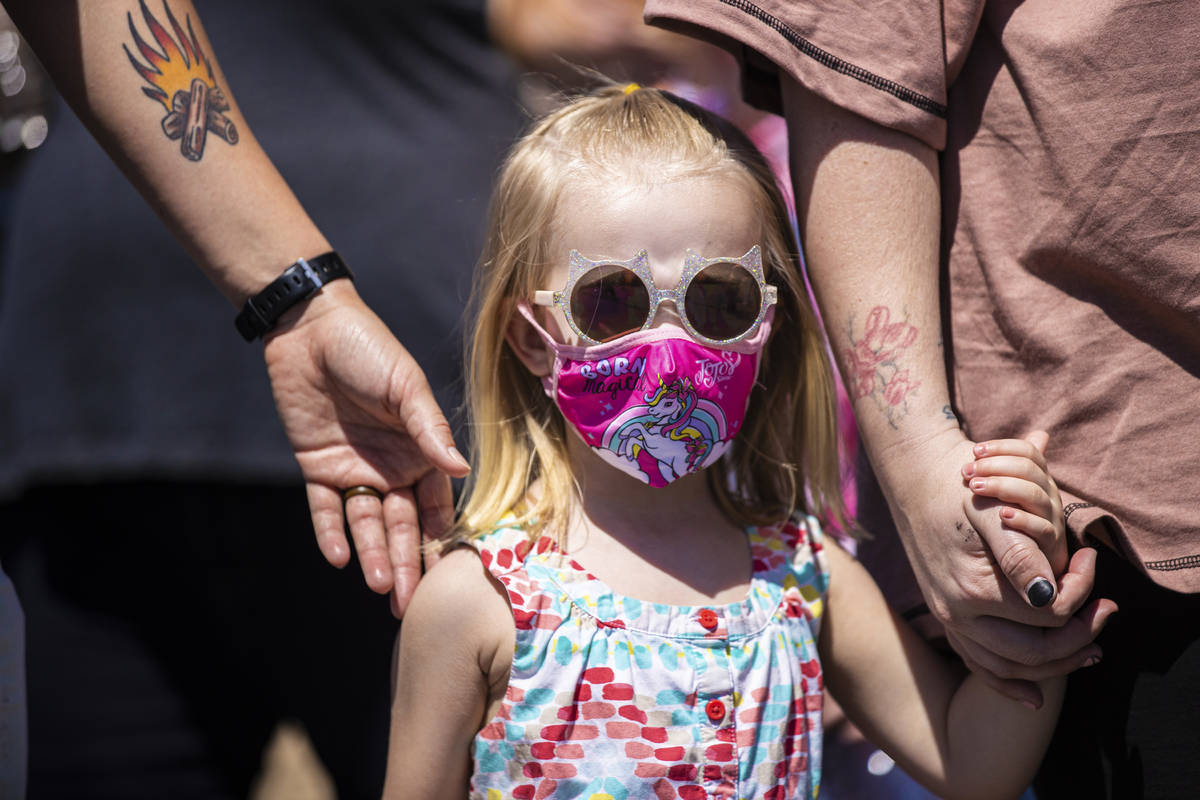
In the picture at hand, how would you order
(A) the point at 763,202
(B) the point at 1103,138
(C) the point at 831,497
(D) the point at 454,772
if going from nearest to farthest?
(B) the point at 1103,138, (D) the point at 454,772, (A) the point at 763,202, (C) the point at 831,497

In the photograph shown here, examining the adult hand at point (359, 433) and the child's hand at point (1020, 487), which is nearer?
the child's hand at point (1020, 487)

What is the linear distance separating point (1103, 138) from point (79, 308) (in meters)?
2.11

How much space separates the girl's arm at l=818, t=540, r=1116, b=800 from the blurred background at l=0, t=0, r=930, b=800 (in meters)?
0.35

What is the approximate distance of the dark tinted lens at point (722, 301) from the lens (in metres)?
1.84

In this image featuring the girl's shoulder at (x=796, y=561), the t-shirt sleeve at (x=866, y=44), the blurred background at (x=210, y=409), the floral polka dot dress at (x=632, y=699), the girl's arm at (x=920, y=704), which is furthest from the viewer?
the blurred background at (x=210, y=409)

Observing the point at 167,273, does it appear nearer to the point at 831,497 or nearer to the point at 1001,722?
the point at 831,497

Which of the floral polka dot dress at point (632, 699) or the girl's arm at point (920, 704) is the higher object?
the floral polka dot dress at point (632, 699)

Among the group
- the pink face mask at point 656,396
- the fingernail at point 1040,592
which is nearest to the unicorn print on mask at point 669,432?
the pink face mask at point 656,396

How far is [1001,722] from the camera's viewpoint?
1.93 meters

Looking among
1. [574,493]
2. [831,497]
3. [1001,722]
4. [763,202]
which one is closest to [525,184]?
[763,202]

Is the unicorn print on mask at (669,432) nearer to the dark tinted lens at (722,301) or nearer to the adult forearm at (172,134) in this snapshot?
the dark tinted lens at (722,301)

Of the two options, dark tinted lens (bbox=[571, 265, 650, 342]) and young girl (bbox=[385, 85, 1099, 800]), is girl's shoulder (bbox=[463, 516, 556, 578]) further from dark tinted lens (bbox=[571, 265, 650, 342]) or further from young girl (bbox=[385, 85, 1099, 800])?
dark tinted lens (bbox=[571, 265, 650, 342])

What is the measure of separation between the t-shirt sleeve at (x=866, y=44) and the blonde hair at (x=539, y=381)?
1.08 feet

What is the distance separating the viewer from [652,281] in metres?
1.83
